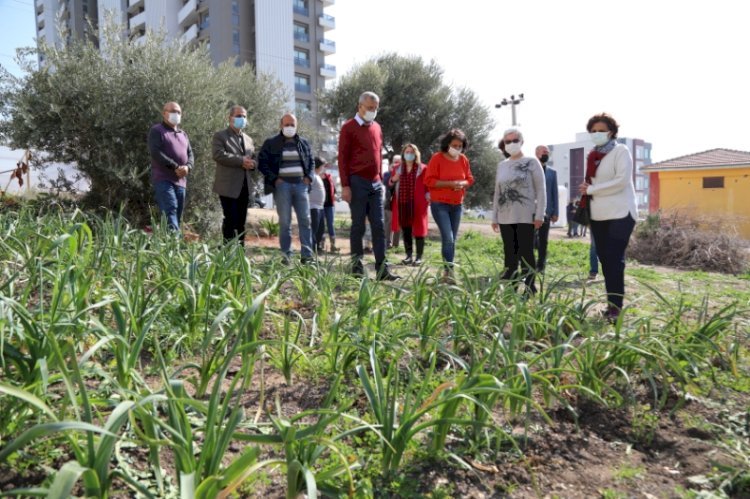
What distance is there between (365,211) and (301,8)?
5055 centimetres

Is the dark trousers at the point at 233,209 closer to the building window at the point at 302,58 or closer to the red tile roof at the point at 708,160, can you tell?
the red tile roof at the point at 708,160

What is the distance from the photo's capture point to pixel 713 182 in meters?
20.3

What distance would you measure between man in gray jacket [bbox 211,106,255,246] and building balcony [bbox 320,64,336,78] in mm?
47686

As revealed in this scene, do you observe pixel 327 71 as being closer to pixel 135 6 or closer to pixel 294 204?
pixel 135 6

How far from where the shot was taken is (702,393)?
2.39 m

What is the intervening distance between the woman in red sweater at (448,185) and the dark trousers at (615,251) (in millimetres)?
1783

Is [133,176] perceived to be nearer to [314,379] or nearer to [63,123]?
[63,123]

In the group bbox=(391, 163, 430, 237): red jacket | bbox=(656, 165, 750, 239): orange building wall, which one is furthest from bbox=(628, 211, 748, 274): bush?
bbox=(656, 165, 750, 239): orange building wall

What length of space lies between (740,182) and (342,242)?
55.7 ft

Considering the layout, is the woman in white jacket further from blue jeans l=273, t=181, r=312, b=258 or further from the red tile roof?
the red tile roof

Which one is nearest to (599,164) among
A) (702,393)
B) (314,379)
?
(702,393)

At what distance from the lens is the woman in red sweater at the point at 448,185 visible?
18.4 ft

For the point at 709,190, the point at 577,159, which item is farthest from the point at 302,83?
the point at 577,159

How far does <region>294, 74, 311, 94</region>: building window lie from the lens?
4931 cm
